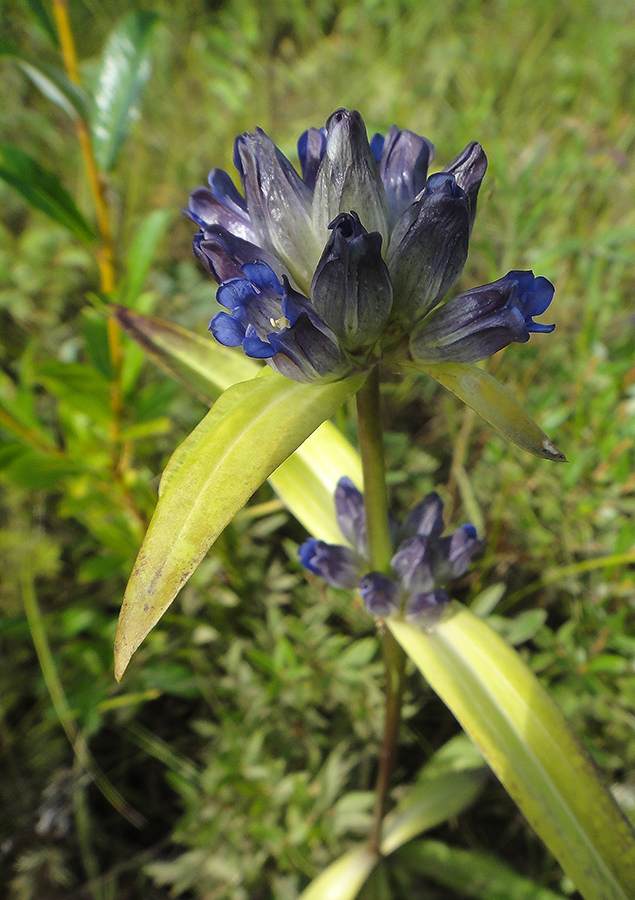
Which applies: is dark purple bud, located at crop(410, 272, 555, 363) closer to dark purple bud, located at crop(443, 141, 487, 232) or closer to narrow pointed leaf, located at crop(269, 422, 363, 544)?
dark purple bud, located at crop(443, 141, 487, 232)

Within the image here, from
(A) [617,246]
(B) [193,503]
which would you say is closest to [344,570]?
(B) [193,503]

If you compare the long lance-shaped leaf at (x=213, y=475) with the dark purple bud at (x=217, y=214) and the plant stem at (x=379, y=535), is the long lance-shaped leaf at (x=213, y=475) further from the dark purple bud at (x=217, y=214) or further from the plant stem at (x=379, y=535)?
the dark purple bud at (x=217, y=214)

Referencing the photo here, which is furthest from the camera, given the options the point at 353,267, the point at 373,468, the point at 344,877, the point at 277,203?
the point at 344,877

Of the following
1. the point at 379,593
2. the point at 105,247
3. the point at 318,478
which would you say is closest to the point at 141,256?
the point at 105,247

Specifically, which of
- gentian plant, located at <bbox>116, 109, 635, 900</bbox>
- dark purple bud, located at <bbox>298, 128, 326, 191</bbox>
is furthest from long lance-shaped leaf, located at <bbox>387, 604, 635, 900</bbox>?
dark purple bud, located at <bbox>298, 128, 326, 191</bbox>

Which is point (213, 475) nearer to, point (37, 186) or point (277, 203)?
point (277, 203)

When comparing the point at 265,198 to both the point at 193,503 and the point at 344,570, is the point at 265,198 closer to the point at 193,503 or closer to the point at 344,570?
the point at 193,503

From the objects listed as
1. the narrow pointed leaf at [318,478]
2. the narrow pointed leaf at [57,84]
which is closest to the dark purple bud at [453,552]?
the narrow pointed leaf at [318,478]

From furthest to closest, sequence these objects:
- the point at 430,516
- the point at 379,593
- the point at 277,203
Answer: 1. the point at 430,516
2. the point at 379,593
3. the point at 277,203
